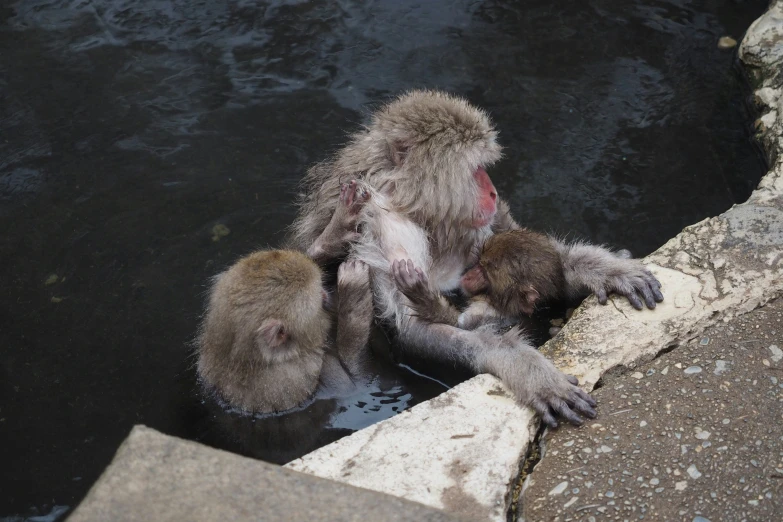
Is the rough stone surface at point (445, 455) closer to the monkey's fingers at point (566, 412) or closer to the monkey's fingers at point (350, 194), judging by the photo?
the monkey's fingers at point (566, 412)

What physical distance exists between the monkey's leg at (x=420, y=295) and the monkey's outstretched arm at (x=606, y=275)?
832 millimetres

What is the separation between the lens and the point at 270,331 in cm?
493

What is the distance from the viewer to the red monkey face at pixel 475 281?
5645 millimetres

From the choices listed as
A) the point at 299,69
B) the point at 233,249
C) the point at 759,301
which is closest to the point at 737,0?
the point at 299,69

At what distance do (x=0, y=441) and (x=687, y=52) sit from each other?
7064 millimetres

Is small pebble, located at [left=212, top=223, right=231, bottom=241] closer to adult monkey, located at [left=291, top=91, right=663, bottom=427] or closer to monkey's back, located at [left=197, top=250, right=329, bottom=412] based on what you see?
adult monkey, located at [left=291, top=91, right=663, bottom=427]

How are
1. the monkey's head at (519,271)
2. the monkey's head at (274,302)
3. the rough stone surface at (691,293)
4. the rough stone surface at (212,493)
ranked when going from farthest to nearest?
the monkey's head at (519,271), the monkey's head at (274,302), the rough stone surface at (691,293), the rough stone surface at (212,493)

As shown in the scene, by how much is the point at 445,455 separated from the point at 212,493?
1.31 meters

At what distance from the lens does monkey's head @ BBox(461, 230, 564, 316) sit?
17.8 ft

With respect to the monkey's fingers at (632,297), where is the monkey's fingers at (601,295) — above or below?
below

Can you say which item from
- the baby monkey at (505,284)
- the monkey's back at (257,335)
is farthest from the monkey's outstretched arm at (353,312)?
the baby monkey at (505,284)

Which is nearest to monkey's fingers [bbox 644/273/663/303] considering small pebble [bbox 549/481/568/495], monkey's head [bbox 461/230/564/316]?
monkey's head [bbox 461/230/564/316]

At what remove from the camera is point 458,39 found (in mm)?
8602

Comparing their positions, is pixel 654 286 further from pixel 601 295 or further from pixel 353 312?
pixel 353 312
